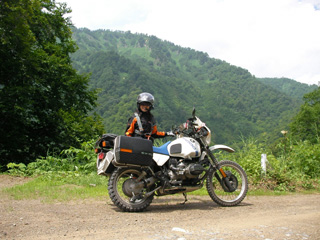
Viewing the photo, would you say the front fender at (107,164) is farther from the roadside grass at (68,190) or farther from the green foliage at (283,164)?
the green foliage at (283,164)

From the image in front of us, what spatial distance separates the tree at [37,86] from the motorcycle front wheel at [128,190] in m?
11.7

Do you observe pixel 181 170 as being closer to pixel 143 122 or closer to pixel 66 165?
pixel 143 122

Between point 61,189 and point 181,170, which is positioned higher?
point 181,170

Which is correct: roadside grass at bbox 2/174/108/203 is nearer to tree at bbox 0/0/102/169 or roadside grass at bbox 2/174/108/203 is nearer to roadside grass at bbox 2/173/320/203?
roadside grass at bbox 2/173/320/203

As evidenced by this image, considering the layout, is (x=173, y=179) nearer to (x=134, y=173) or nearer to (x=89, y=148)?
(x=134, y=173)

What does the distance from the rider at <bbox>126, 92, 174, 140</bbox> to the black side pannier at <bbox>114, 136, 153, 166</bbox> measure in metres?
0.55

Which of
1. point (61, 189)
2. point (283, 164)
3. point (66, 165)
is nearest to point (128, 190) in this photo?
point (61, 189)

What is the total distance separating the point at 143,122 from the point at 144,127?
0.31 feet

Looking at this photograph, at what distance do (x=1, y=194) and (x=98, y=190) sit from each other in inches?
77.2

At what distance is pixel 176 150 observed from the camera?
5.94 m

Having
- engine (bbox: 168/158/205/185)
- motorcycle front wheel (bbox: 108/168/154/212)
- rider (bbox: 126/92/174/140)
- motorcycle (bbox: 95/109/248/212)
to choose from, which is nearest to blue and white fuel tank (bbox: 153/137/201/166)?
motorcycle (bbox: 95/109/248/212)

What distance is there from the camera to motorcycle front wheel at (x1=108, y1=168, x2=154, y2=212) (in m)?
5.42

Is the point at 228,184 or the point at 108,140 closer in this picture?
the point at 108,140

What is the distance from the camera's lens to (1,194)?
6.82m
